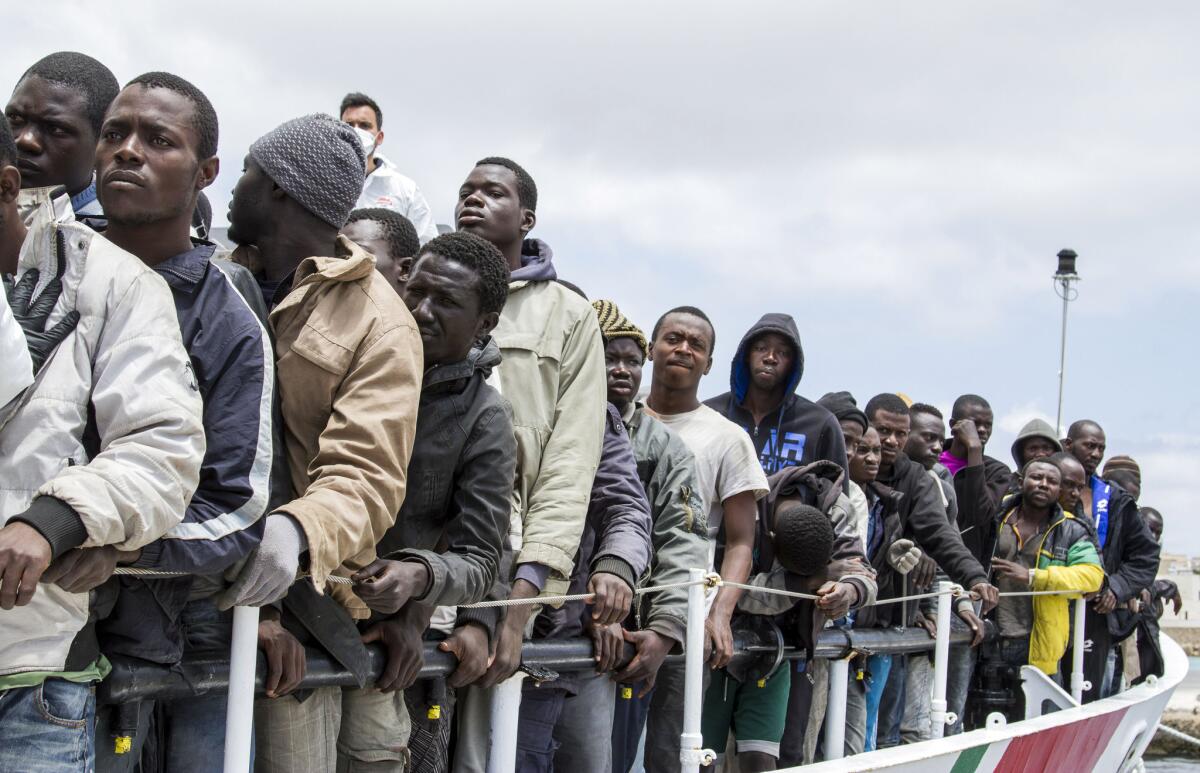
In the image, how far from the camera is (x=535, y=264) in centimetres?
490

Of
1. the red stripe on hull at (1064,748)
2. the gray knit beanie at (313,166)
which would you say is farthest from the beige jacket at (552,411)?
the red stripe on hull at (1064,748)

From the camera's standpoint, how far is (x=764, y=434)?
21.6ft

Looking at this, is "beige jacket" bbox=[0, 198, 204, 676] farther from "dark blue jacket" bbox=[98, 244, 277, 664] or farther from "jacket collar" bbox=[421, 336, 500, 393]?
"jacket collar" bbox=[421, 336, 500, 393]

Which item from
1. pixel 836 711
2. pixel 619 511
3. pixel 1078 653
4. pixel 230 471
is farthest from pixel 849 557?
pixel 230 471

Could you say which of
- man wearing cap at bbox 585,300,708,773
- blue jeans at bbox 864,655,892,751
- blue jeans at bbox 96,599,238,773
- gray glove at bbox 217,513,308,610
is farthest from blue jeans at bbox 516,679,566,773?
blue jeans at bbox 864,655,892,751

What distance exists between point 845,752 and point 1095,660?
3.66 meters

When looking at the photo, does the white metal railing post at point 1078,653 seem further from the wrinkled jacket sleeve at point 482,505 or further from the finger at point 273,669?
the finger at point 273,669

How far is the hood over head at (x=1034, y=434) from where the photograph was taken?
9.78 meters

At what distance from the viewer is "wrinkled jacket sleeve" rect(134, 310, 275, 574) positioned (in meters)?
2.76

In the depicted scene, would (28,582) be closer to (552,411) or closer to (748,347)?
(552,411)

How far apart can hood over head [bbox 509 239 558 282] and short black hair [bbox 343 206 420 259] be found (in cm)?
42

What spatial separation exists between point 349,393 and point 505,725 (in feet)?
4.34

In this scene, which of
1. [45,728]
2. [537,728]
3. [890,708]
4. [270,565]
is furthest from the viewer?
[890,708]

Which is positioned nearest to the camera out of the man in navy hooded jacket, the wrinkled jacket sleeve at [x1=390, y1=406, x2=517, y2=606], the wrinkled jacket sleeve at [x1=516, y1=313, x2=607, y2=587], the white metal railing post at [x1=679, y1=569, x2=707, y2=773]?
the wrinkled jacket sleeve at [x1=390, y1=406, x2=517, y2=606]
